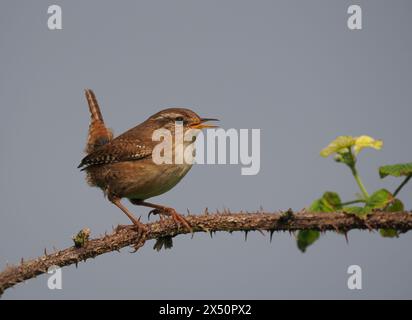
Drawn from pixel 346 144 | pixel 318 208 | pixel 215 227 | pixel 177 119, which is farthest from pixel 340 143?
pixel 177 119

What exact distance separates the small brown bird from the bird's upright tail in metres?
0.61

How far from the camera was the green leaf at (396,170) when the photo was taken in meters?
1.92

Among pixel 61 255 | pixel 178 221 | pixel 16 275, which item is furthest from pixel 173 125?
pixel 16 275

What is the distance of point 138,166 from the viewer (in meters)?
4.90

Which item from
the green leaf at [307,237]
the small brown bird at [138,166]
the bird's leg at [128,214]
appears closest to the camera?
the green leaf at [307,237]

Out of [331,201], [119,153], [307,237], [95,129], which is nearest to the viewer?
[331,201]

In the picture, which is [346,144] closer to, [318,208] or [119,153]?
[318,208]

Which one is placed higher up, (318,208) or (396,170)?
(396,170)

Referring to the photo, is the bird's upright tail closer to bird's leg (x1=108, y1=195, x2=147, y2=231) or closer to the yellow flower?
bird's leg (x1=108, y1=195, x2=147, y2=231)

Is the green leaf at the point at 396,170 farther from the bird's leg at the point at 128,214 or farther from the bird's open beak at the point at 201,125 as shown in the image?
the bird's open beak at the point at 201,125

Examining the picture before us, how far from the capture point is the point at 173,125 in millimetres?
5309

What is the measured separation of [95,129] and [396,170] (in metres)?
4.79

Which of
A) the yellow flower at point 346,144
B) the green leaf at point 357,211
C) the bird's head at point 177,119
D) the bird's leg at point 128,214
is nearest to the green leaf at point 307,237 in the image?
the green leaf at point 357,211

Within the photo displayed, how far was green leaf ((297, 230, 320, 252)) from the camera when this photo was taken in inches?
93.7
